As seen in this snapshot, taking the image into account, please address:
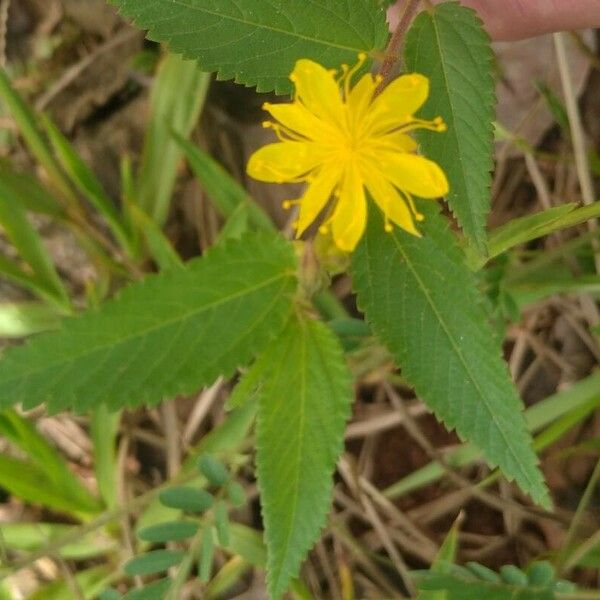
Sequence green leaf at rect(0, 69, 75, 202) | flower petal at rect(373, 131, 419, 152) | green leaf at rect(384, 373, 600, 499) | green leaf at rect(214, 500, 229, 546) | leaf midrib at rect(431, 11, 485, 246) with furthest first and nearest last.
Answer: green leaf at rect(0, 69, 75, 202) → green leaf at rect(384, 373, 600, 499) → green leaf at rect(214, 500, 229, 546) → flower petal at rect(373, 131, 419, 152) → leaf midrib at rect(431, 11, 485, 246)

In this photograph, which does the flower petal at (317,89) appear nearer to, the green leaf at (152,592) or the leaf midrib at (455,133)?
the leaf midrib at (455,133)

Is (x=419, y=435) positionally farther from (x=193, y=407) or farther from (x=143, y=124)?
(x=143, y=124)

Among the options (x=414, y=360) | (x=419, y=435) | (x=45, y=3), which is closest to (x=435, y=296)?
(x=414, y=360)

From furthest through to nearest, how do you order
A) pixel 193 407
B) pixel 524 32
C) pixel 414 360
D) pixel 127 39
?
1. pixel 127 39
2. pixel 193 407
3. pixel 524 32
4. pixel 414 360

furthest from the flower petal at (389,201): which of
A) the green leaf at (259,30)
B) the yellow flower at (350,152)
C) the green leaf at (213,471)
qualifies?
the green leaf at (213,471)

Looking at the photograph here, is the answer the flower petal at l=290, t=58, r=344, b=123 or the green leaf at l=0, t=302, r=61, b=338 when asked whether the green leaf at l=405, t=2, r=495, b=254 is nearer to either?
the flower petal at l=290, t=58, r=344, b=123

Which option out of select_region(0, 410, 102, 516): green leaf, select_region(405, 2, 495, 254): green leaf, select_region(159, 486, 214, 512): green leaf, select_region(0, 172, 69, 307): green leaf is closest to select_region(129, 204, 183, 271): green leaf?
select_region(0, 172, 69, 307): green leaf
